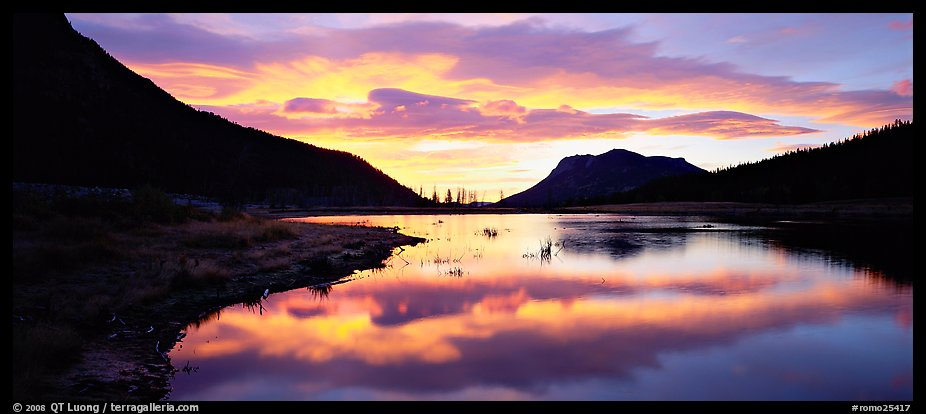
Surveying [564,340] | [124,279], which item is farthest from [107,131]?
[564,340]

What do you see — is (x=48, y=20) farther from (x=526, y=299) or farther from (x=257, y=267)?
(x=526, y=299)

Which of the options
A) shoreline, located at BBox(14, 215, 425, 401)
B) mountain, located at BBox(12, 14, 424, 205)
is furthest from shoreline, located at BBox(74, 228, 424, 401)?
mountain, located at BBox(12, 14, 424, 205)

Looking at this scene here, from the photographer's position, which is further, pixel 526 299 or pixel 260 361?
pixel 526 299

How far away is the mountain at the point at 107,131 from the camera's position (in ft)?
348

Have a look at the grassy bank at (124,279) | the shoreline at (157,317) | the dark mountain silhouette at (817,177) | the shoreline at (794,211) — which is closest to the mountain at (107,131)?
the shoreline at (794,211)

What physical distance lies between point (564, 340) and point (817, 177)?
180 m

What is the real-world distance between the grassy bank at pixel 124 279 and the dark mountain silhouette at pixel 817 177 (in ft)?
497

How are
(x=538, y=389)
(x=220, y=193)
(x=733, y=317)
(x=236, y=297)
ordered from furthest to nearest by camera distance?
(x=220, y=193)
(x=236, y=297)
(x=733, y=317)
(x=538, y=389)

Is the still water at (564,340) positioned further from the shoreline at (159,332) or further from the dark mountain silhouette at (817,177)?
the dark mountain silhouette at (817,177)

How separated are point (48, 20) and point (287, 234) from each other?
471 ft

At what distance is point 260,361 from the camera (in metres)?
11.8

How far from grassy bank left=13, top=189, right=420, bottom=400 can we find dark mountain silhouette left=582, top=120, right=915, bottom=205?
151417 mm

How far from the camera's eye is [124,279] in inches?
669
